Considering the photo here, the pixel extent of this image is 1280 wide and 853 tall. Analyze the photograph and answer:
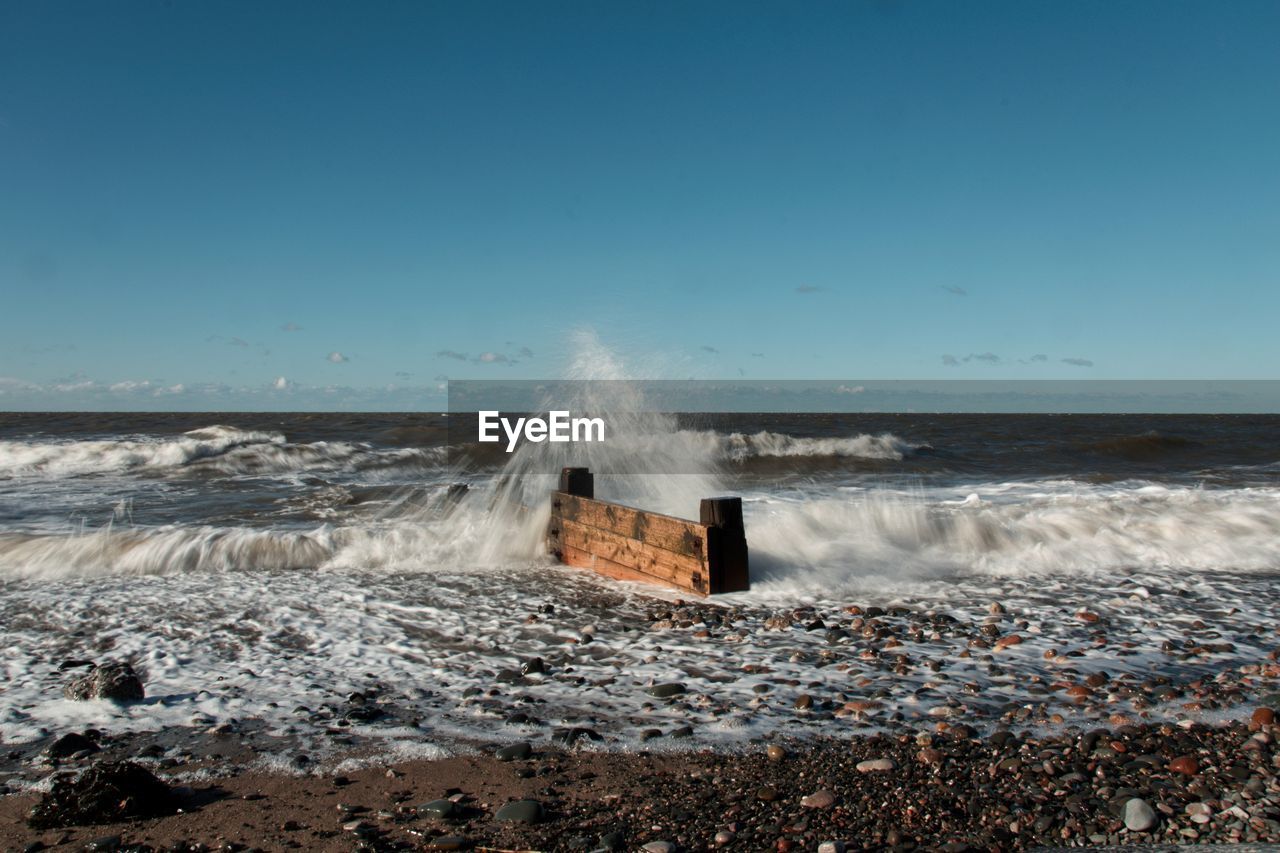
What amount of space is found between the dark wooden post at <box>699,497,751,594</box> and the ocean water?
149mm

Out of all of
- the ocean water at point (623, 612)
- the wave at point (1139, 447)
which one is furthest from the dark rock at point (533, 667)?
Answer: the wave at point (1139, 447)

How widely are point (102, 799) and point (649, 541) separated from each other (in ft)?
13.8

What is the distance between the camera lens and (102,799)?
2.87 meters

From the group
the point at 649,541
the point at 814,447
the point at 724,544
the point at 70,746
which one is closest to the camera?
the point at 70,746

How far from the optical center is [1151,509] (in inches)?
373

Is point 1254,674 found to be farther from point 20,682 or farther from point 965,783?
point 20,682

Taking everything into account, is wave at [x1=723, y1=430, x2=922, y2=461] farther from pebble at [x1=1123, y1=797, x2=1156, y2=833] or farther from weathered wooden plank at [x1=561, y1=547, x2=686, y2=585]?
pebble at [x1=1123, y1=797, x2=1156, y2=833]

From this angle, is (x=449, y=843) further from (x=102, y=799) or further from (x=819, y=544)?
(x=819, y=544)

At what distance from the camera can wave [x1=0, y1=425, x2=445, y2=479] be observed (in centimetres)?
1792

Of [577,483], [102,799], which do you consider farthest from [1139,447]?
[102,799]

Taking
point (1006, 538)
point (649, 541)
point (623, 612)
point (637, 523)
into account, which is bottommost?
point (623, 612)

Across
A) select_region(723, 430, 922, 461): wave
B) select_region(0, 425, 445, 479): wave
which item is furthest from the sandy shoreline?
select_region(723, 430, 922, 461): wave

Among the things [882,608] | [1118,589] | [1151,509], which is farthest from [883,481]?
[882,608]

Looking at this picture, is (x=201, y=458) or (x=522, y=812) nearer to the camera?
(x=522, y=812)
